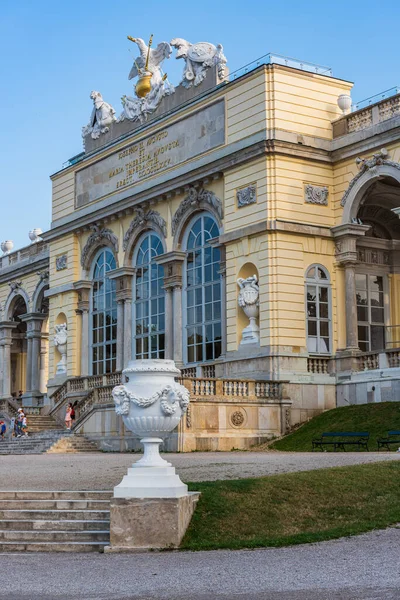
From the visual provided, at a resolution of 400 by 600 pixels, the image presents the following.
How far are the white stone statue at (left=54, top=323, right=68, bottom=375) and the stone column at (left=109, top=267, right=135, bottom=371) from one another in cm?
444

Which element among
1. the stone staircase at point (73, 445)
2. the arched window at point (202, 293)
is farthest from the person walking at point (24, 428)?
the arched window at point (202, 293)

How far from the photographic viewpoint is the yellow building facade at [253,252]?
3275 centimetres

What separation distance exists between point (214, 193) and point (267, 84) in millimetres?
4749

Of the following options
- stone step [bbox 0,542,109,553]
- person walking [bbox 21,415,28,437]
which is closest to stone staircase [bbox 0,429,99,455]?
person walking [bbox 21,415,28,437]

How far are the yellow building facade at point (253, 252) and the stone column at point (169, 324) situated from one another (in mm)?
80

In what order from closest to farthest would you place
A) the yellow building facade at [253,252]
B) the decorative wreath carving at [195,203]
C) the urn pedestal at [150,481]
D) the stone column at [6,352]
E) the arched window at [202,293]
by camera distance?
the urn pedestal at [150,481], the yellow building facade at [253,252], the decorative wreath carving at [195,203], the arched window at [202,293], the stone column at [6,352]

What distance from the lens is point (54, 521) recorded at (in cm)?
1336

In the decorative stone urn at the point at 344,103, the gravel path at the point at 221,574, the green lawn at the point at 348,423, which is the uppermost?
the decorative stone urn at the point at 344,103

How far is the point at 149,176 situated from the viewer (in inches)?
1594

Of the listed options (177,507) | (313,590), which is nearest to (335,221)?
(177,507)

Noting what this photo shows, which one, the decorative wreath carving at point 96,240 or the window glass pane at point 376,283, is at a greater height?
the decorative wreath carving at point 96,240

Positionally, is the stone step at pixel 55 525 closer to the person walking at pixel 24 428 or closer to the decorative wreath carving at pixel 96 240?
the person walking at pixel 24 428

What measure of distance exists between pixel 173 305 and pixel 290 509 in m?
25.9

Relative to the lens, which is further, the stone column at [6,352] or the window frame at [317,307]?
the stone column at [6,352]
